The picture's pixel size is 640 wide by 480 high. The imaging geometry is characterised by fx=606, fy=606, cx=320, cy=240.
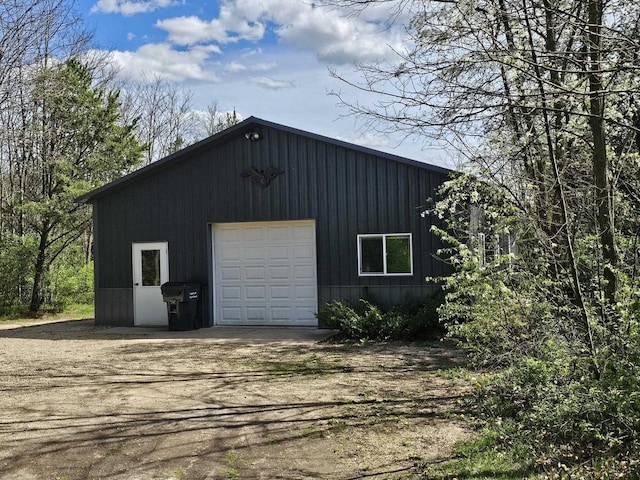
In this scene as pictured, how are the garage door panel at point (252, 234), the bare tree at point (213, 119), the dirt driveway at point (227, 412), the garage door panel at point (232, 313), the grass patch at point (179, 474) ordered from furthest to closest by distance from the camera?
the bare tree at point (213, 119) < the garage door panel at point (232, 313) < the garage door panel at point (252, 234) < the dirt driveway at point (227, 412) < the grass patch at point (179, 474)

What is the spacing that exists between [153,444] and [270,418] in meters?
1.21

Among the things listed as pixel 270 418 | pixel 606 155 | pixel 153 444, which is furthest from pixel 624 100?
pixel 153 444

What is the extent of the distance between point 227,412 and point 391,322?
18.0 ft

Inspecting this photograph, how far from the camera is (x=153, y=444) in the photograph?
525 cm

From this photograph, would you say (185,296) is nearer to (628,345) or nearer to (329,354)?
(329,354)

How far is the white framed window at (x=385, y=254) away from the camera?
12.7 m

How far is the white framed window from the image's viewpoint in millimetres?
12688

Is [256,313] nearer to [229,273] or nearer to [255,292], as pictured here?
[255,292]

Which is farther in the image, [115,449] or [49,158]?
[49,158]

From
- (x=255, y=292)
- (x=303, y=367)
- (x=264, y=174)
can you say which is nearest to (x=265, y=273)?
(x=255, y=292)

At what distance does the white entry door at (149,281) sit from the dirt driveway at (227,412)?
3.88 meters

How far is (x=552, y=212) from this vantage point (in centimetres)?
639

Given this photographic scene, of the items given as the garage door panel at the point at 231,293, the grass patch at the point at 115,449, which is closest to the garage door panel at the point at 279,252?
the garage door panel at the point at 231,293

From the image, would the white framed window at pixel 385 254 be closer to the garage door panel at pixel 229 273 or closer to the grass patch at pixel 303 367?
the garage door panel at pixel 229 273
